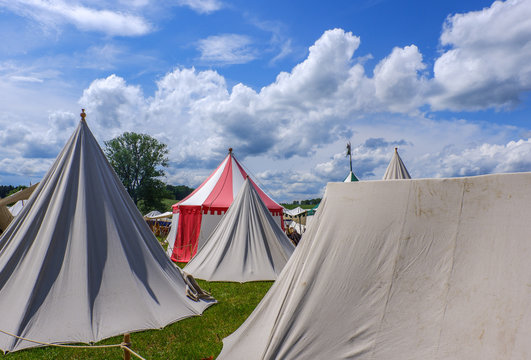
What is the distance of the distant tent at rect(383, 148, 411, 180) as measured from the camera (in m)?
16.9

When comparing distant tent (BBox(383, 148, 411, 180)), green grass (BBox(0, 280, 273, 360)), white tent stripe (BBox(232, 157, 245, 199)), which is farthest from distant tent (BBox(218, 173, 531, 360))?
distant tent (BBox(383, 148, 411, 180))

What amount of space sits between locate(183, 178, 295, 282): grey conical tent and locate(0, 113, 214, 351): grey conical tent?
291cm

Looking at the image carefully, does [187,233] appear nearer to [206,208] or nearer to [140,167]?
[206,208]

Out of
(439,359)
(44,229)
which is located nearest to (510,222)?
(439,359)

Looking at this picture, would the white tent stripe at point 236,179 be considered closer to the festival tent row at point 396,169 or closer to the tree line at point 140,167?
the festival tent row at point 396,169

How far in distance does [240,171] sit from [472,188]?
12718 millimetres

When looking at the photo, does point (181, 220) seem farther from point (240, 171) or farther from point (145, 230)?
point (145, 230)

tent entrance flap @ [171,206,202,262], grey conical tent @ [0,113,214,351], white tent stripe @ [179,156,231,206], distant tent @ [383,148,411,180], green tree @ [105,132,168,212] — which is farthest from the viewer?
green tree @ [105,132,168,212]

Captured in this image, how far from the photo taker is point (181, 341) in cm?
508

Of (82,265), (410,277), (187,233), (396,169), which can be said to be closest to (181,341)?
(82,265)

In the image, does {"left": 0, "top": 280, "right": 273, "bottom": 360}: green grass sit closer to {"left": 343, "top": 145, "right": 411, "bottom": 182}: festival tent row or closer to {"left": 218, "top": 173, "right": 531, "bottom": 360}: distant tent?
{"left": 218, "top": 173, "right": 531, "bottom": 360}: distant tent

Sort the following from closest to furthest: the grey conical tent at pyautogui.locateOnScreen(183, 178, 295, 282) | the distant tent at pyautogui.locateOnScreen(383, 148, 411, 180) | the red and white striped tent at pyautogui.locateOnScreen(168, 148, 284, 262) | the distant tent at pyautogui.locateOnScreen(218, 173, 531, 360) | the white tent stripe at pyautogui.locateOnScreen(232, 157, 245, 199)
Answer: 1. the distant tent at pyautogui.locateOnScreen(218, 173, 531, 360)
2. the grey conical tent at pyautogui.locateOnScreen(183, 178, 295, 282)
3. the red and white striped tent at pyautogui.locateOnScreen(168, 148, 284, 262)
4. the white tent stripe at pyautogui.locateOnScreen(232, 157, 245, 199)
5. the distant tent at pyautogui.locateOnScreen(383, 148, 411, 180)

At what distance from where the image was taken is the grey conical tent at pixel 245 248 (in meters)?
9.68

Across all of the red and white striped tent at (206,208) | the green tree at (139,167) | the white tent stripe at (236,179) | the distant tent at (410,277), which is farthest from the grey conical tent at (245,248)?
the green tree at (139,167)
